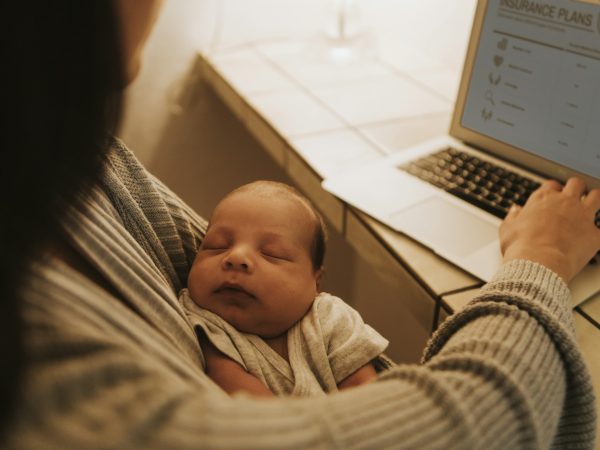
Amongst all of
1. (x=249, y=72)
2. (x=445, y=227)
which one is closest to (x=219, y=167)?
(x=249, y=72)

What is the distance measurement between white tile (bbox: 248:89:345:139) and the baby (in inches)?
18.0

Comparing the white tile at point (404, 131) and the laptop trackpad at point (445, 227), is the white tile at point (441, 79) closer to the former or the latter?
the white tile at point (404, 131)

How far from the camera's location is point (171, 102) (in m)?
1.85

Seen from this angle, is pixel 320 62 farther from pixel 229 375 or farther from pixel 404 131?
pixel 229 375

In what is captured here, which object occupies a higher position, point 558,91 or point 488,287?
point 558,91

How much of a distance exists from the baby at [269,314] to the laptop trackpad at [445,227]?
0.16 meters

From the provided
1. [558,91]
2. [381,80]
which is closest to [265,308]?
[558,91]

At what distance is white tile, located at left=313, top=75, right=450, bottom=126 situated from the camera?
136cm

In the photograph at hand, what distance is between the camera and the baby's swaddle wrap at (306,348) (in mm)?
674

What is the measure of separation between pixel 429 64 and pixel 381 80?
0.25m

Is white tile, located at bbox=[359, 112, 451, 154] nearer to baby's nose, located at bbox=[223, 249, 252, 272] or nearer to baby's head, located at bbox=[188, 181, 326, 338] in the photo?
baby's head, located at bbox=[188, 181, 326, 338]

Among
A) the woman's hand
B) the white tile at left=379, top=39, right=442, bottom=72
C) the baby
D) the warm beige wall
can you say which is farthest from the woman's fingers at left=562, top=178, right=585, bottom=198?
the white tile at left=379, top=39, right=442, bottom=72

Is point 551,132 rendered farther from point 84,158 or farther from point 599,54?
point 84,158

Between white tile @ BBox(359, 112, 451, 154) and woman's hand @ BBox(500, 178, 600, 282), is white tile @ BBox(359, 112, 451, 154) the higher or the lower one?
the lower one
